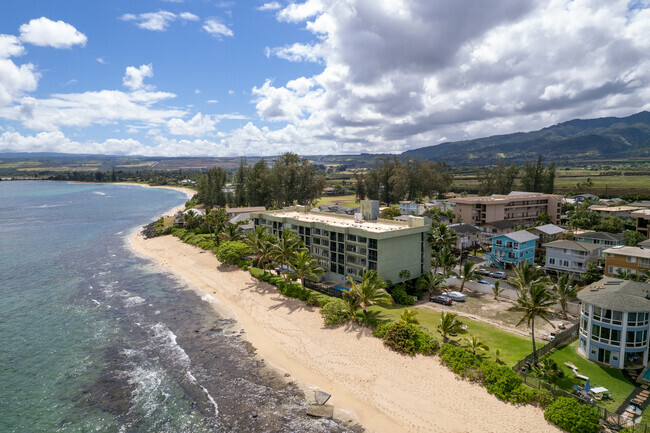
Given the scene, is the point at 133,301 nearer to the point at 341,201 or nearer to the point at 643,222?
the point at 643,222

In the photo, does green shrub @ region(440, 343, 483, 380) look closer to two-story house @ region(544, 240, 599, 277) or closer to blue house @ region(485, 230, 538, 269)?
blue house @ region(485, 230, 538, 269)

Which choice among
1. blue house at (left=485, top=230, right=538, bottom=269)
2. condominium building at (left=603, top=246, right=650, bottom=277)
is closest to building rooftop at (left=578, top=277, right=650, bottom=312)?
condominium building at (left=603, top=246, right=650, bottom=277)

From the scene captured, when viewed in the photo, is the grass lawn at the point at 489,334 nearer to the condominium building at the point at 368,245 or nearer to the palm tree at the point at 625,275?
the condominium building at the point at 368,245

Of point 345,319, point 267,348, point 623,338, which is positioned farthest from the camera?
point 345,319

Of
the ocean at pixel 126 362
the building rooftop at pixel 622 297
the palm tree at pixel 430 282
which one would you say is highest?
the building rooftop at pixel 622 297

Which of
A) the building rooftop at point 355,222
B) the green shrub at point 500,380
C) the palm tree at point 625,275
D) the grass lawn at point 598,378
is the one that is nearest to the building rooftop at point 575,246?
the palm tree at point 625,275

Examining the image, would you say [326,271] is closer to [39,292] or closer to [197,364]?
[197,364]

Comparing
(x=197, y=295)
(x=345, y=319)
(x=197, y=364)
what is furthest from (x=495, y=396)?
(x=197, y=295)
